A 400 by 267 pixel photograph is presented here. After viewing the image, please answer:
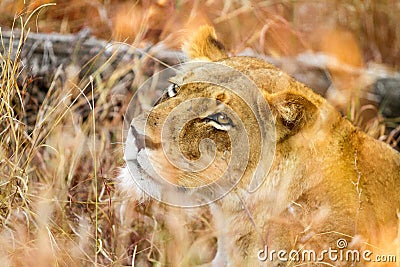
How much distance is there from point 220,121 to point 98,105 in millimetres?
1347

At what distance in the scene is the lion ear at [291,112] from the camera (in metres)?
2.25

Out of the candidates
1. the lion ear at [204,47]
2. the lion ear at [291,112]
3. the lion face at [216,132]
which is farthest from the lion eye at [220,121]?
the lion ear at [204,47]

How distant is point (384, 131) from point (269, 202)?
177 centimetres

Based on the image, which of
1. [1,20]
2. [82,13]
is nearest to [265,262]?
[1,20]

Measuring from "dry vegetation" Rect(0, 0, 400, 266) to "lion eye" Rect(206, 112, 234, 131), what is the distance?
44cm

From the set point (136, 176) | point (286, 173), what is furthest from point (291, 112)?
point (136, 176)

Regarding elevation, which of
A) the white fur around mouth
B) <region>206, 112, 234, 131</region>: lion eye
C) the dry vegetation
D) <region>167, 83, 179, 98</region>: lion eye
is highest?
<region>167, 83, 179, 98</region>: lion eye

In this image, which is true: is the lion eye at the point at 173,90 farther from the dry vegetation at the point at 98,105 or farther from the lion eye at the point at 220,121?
the dry vegetation at the point at 98,105

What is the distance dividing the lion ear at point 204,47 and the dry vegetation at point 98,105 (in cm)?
40

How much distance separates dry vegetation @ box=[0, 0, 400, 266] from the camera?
102 inches

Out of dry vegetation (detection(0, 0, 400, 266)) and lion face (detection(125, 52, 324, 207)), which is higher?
lion face (detection(125, 52, 324, 207))

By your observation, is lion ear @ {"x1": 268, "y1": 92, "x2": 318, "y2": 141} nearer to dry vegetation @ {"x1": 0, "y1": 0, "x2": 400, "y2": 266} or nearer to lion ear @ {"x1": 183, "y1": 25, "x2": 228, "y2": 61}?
lion ear @ {"x1": 183, "y1": 25, "x2": 228, "y2": 61}

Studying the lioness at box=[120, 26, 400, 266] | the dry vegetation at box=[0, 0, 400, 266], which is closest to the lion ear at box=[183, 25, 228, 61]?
the lioness at box=[120, 26, 400, 266]

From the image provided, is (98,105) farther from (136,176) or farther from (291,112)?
(291,112)
